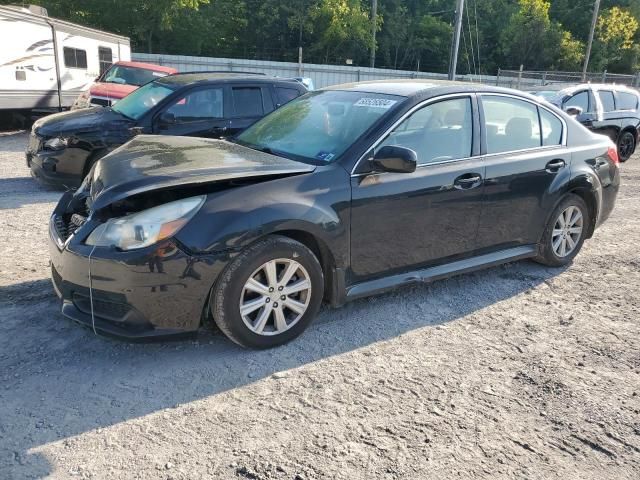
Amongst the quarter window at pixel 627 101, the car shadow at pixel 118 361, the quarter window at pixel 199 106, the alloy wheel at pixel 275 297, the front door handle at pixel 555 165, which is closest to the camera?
the car shadow at pixel 118 361

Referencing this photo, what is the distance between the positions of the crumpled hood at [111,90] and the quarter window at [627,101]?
36.2 ft

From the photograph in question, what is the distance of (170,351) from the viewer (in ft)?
11.4

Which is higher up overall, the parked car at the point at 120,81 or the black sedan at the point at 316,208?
the parked car at the point at 120,81

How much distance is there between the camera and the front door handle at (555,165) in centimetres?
473

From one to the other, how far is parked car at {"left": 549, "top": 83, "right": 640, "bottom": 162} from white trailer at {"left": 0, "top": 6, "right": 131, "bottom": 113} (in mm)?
12105

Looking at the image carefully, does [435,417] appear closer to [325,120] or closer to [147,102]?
[325,120]

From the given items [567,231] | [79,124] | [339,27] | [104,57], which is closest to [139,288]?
[567,231]

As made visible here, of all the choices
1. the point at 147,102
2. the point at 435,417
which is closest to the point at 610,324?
the point at 435,417

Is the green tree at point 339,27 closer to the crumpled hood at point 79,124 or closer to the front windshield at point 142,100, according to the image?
the front windshield at point 142,100

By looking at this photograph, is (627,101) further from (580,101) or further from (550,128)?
(550,128)

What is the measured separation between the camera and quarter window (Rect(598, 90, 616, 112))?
1211cm

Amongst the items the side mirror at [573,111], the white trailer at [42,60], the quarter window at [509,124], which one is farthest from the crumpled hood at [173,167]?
the white trailer at [42,60]

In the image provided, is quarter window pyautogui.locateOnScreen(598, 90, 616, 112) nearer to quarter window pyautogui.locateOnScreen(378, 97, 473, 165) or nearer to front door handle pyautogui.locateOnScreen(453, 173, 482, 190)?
quarter window pyautogui.locateOnScreen(378, 97, 473, 165)

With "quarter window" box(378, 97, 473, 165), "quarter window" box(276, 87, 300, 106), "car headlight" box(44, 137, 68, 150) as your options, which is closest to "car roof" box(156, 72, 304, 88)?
"quarter window" box(276, 87, 300, 106)
